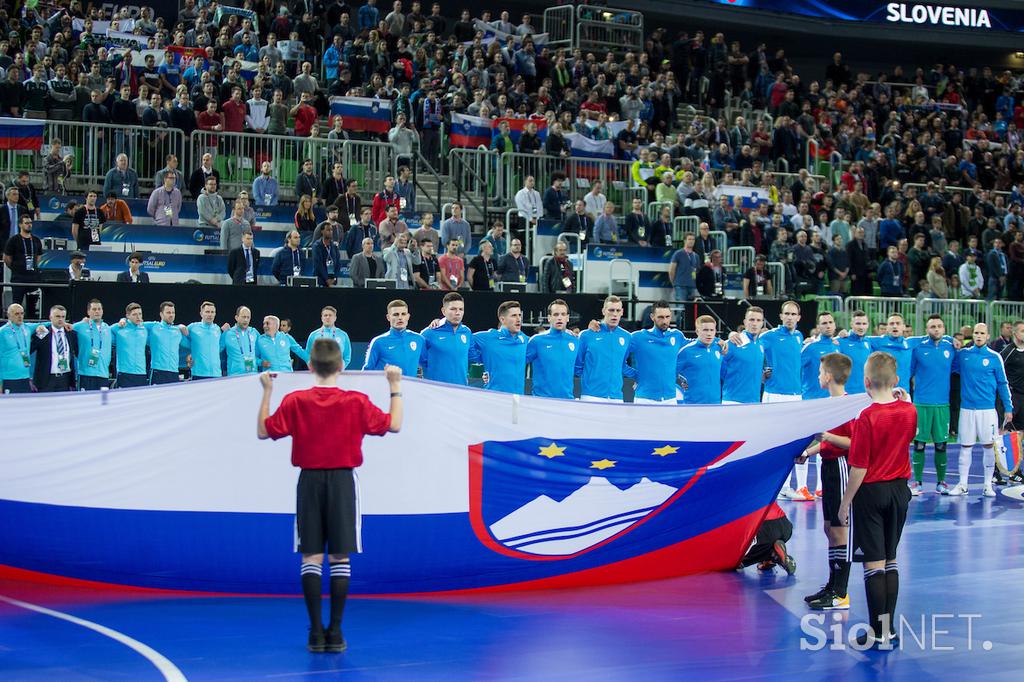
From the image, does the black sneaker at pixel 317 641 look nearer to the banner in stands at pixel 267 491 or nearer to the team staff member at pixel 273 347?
the banner in stands at pixel 267 491

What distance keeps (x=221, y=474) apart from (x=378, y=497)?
3.91 ft

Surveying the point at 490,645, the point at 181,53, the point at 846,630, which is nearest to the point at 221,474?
the point at 490,645

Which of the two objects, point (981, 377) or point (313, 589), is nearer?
point (313, 589)

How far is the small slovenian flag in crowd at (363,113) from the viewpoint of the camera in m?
25.9

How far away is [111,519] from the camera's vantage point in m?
9.37

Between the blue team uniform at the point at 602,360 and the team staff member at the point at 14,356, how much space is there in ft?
24.7

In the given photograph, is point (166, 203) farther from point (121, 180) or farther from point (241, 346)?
point (241, 346)

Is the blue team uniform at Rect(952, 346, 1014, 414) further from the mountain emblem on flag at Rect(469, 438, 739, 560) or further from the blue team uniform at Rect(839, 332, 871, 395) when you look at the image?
the mountain emblem on flag at Rect(469, 438, 739, 560)

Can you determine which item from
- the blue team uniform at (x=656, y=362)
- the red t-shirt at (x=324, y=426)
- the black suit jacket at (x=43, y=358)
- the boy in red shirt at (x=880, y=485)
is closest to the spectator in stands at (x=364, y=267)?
the black suit jacket at (x=43, y=358)

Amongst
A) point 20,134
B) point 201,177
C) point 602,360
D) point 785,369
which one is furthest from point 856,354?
point 20,134

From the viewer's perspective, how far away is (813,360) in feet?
50.7

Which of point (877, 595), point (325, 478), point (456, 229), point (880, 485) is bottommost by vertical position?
point (877, 595)

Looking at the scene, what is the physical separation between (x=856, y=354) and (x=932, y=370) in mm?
1166

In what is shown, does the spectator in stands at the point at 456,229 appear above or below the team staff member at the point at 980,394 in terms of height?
above
